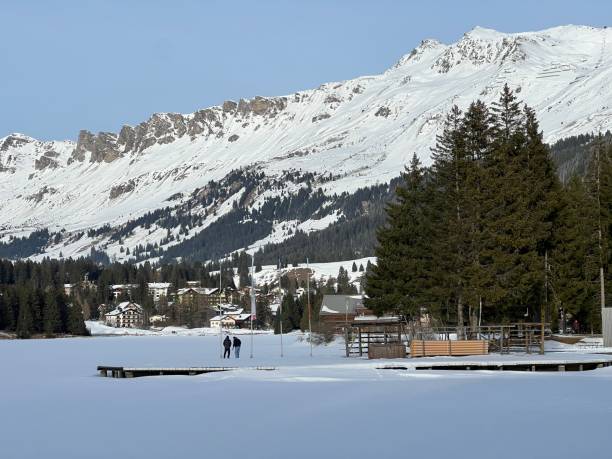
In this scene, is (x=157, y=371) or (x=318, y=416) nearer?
(x=318, y=416)

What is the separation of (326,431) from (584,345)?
150 ft

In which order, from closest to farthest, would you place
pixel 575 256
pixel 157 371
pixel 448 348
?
pixel 157 371 → pixel 448 348 → pixel 575 256

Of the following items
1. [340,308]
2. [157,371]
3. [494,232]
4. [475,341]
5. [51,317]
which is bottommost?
[157,371]

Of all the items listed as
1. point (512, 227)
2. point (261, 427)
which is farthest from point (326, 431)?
point (512, 227)

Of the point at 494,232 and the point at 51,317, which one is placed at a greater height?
the point at 494,232

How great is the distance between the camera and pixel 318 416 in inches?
1222

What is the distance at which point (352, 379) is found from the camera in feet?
146

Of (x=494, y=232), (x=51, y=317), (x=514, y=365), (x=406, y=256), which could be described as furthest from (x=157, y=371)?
(x=51, y=317)

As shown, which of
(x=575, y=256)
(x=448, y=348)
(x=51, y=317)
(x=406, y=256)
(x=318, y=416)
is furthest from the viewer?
(x=51, y=317)

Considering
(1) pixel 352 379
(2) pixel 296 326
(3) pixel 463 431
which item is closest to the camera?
(3) pixel 463 431

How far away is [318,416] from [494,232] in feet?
115

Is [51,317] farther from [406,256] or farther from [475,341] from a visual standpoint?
[475,341]

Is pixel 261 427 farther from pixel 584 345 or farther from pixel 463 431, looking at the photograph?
pixel 584 345

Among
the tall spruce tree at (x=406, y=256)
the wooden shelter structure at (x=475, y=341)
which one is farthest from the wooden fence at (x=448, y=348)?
the tall spruce tree at (x=406, y=256)
